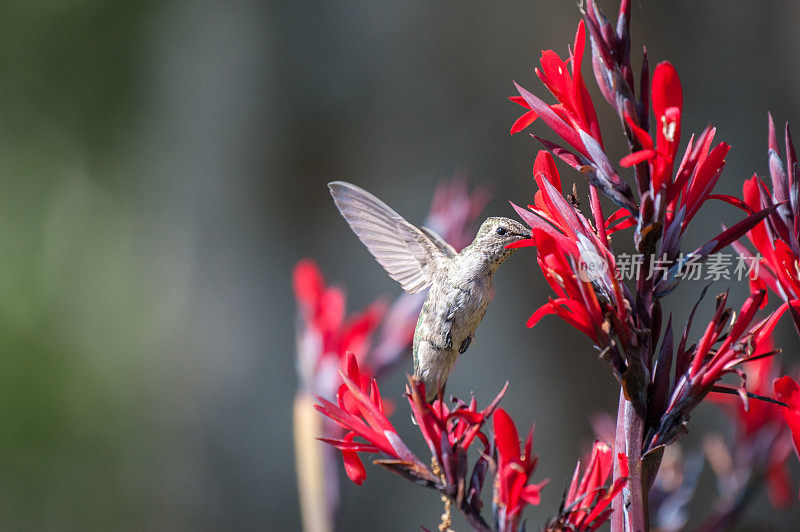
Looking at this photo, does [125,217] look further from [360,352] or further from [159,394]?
[360,352]

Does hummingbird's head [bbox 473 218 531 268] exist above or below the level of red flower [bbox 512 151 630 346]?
above

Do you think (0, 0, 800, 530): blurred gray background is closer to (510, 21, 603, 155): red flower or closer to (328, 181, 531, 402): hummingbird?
(328, 181, 531, 402): hummingbird

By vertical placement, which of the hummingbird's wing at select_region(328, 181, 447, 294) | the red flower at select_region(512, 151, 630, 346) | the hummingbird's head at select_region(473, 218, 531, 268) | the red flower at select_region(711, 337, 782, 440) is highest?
the hummingbird's wing at select_region(328, 181, 447, 294)

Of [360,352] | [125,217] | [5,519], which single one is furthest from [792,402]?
[5,519]

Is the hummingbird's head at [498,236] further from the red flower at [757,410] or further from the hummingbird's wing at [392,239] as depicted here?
the red flower at [757,410]

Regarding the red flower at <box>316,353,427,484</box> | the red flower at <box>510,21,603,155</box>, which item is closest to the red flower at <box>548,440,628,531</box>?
the red flower at <box>316,353,427,484</box>

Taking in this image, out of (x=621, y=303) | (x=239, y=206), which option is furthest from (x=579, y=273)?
(x=239, y=206)
